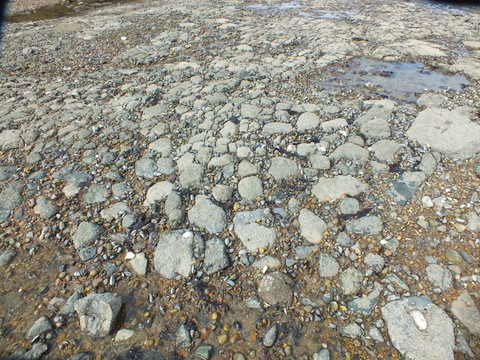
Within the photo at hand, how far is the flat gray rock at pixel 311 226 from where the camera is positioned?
7.49ft

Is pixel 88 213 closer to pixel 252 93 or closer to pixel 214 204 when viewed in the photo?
pixel 214 204

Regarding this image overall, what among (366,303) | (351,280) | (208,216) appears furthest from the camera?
(208,216)

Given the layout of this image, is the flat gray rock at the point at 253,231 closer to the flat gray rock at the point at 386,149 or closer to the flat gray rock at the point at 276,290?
the flat gray rock at the point at 276,290

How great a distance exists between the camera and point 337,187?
8.66ft

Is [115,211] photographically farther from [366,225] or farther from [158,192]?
[366,225]

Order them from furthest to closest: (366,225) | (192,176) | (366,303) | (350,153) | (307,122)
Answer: (307,122), (350,153), (192,176), (366,225), (366,303)

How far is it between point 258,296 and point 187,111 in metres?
2.78

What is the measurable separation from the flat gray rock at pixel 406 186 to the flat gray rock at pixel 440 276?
625mm

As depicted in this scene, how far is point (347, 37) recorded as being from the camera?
614cm

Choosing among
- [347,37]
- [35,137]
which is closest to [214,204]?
[35,137]

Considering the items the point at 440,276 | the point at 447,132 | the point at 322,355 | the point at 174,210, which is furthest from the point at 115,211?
the point at 447,132

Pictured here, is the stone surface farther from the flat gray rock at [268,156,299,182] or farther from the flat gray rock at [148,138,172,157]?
the flat gray rock at [148,138,172,157]

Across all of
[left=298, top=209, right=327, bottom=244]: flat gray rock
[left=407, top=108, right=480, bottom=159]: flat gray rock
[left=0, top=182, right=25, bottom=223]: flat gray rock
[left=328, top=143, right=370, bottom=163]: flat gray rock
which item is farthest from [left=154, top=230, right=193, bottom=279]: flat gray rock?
[left=407, top=108, right=480, bottom=159]: flat gray rock

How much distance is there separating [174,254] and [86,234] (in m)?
0.84
